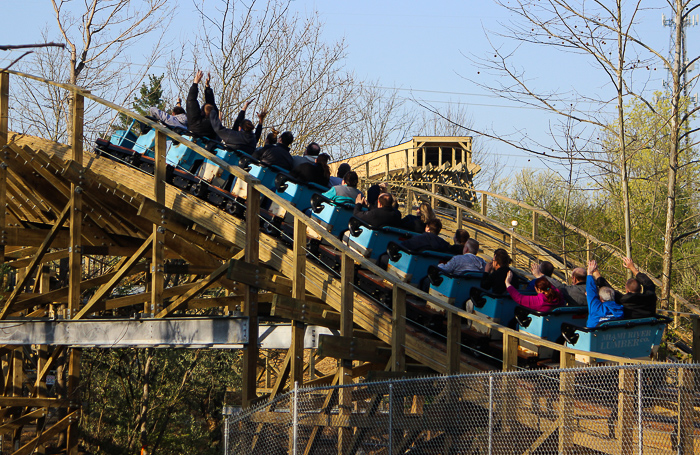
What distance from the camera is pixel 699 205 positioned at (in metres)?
30.5

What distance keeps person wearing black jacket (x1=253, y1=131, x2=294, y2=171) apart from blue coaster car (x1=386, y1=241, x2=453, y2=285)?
137 inches

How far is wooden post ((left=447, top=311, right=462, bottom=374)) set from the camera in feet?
27.9

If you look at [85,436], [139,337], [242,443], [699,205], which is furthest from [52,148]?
[699,205]

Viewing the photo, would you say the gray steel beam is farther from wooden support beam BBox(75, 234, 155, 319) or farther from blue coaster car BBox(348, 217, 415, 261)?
blue coaster car BBox(348, 217, 415, 261)

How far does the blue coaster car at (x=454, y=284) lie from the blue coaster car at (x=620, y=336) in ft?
5.07

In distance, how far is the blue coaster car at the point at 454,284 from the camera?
380 inches

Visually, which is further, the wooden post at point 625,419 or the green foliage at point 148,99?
the green foliage at point 148,99

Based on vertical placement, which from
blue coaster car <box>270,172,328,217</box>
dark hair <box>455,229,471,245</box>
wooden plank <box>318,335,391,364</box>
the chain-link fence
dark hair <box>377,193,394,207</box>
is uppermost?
blue coaster car <box>270,172,328,217</box>

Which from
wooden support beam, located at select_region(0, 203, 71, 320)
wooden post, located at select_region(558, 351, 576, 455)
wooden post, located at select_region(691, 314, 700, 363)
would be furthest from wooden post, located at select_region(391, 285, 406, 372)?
wooden support beam, located at select_region(0, 203, 71, 320)

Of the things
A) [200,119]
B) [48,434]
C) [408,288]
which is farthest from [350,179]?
[48,434]

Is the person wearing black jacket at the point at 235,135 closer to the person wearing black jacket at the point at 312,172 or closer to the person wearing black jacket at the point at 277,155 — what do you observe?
the person wearing black jacket at the point at 277,155

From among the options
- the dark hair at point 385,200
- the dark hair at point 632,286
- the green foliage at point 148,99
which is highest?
the green foliage at point 148,99

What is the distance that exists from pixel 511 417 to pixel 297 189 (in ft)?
19.9

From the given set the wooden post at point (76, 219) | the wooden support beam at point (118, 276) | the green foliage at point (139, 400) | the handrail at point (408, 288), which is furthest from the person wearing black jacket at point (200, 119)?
the green foliage at point (139, 400)
